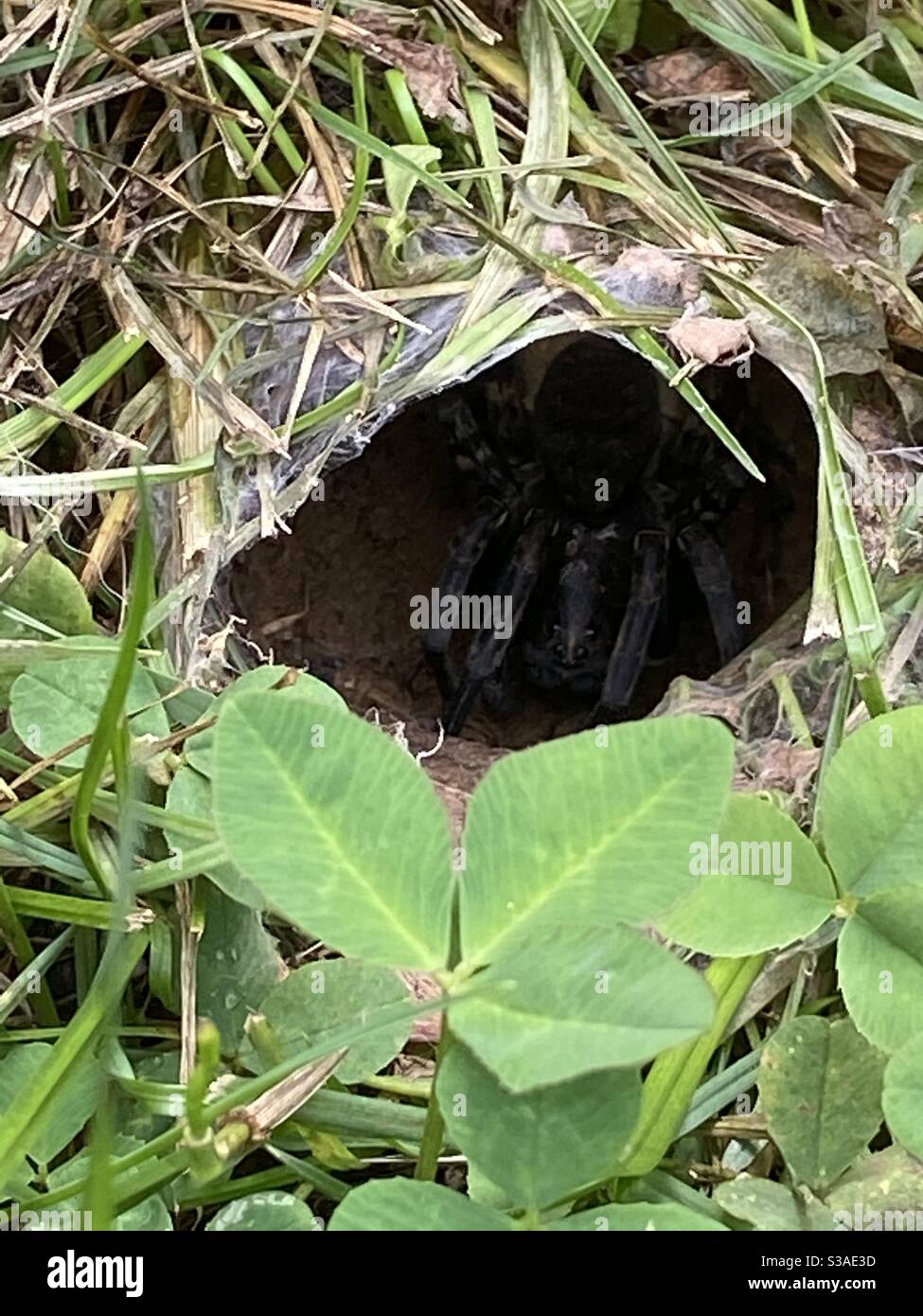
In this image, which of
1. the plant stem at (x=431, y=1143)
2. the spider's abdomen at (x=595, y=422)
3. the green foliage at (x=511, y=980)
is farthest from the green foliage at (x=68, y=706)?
the spider's abdomen at (x=595, y=422)

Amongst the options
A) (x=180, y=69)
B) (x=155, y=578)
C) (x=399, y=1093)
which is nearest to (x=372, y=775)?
(x=399, y=1093)

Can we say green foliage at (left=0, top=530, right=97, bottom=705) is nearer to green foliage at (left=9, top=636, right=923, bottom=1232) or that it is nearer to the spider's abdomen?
green foliage at (left=9, top=636, right=923, bottom=1232)

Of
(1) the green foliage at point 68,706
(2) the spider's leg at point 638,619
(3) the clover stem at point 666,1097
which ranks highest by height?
(1) the green foliage at point 68,706

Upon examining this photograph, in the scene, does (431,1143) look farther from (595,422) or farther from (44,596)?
(595,422)

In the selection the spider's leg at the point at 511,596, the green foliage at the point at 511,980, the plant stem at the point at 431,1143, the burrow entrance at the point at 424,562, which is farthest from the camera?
the spider's leg at the point at 511,596

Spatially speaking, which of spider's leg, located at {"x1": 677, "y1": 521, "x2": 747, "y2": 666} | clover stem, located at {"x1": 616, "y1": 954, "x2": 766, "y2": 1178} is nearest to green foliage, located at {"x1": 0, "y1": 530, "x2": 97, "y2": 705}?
clover stem, located at {"x1": 616, "y1": 954, "x2": 766, "y2": 1178}

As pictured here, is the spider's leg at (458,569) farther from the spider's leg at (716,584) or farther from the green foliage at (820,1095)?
the green foliage at (820,1095)
